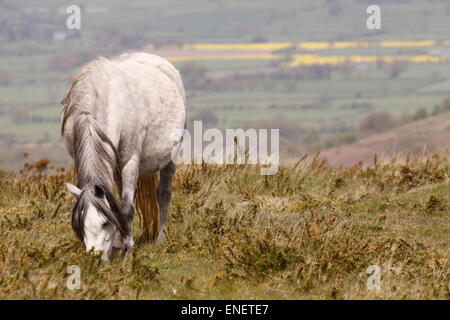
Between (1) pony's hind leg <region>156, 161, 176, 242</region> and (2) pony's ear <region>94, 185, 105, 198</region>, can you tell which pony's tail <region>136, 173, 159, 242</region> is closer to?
(1) pony's hind leg <region>156, 161, 176, 242</region>

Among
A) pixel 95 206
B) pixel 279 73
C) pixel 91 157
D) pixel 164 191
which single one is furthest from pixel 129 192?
pixel 279 73

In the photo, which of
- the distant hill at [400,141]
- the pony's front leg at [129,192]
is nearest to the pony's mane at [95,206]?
the pony's front leg at [129,192]

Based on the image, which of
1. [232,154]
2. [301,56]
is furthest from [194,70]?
[232,154]

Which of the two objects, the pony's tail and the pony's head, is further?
the pony's tail

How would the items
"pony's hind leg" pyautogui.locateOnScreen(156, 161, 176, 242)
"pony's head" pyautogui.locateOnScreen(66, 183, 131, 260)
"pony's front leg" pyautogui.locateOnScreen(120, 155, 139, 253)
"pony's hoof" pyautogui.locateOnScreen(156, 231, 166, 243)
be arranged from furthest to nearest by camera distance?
"pony's hind leg" pyautogui.locateOnScreen(156, 161, 176, 242) < "pony's hoof" pyautogui.locateOnScreen(156, 231, 166, 243) < "pony's front leg" pyautogui.locateOnScreen(120, 155, 139, 253) < "pony's head" pyautogui.locateOnScreen(66, 183, 131, 260)

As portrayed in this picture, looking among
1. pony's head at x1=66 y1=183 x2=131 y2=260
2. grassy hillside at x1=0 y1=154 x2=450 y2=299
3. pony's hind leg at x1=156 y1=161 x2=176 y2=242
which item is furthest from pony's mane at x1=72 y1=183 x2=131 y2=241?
pony's hind leg at x1=156 y1=161 x2=176 y2=242

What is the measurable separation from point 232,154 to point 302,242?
4991mm

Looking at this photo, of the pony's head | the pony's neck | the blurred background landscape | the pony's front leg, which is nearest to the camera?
the pony's head

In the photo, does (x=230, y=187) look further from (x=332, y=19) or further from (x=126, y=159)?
(x=332, y=19)

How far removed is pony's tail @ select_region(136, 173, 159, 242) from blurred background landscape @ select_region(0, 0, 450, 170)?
4809 cm

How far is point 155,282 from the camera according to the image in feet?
21.6

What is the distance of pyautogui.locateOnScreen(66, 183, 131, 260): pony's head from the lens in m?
6.11

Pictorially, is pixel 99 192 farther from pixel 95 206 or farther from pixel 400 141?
pixel 400 141
